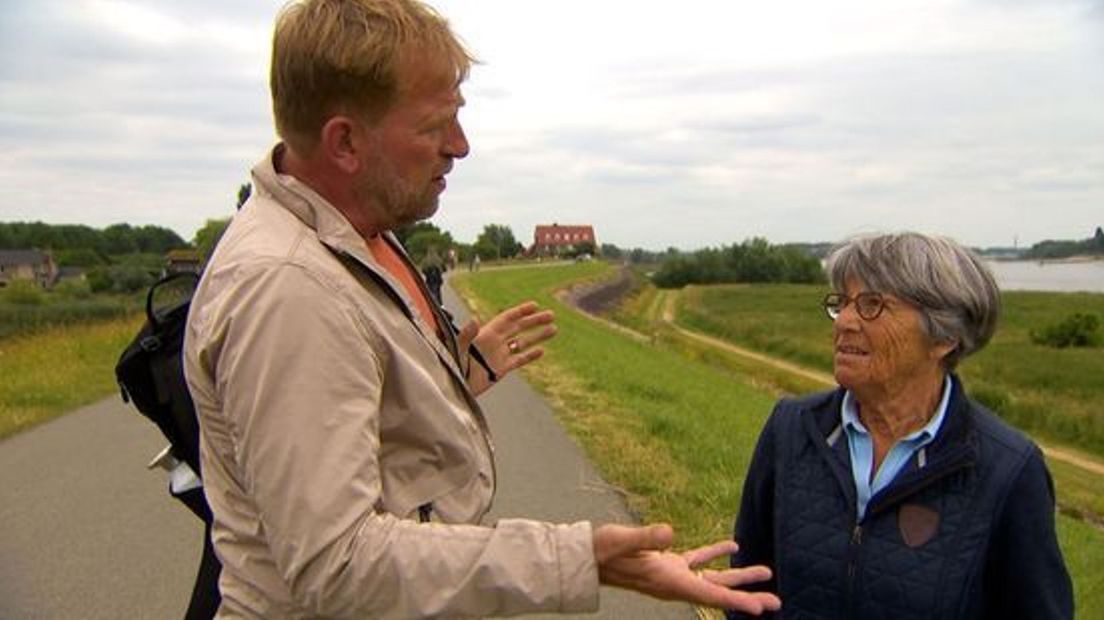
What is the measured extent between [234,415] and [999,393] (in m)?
28.6

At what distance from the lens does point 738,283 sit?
11350cm

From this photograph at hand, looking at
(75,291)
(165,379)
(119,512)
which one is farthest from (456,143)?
(75,291)

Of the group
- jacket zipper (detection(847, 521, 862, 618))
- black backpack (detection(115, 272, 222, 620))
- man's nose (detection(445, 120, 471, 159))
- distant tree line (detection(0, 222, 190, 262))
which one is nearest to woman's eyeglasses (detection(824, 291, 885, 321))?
jacket zipper (detection(847, 521, 862, 618))

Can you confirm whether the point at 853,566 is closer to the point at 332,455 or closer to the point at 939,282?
the point at 939,282

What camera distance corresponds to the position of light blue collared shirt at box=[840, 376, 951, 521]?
9.35 ft

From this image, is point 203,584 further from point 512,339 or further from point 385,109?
point 385,109

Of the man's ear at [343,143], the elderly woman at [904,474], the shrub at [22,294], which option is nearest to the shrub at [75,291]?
the shrub at [22,294]

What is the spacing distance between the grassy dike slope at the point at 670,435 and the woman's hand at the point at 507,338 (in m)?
3.67

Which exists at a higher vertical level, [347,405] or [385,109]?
[385,109]

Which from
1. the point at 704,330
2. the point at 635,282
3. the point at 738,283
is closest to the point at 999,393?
the point at 704,330

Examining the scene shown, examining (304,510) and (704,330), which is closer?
(304,510)

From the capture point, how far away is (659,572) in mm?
1707

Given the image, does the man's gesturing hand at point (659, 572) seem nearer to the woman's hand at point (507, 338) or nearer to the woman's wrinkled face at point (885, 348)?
the woman's hand at point (507, 338)

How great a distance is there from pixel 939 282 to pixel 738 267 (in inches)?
4570
